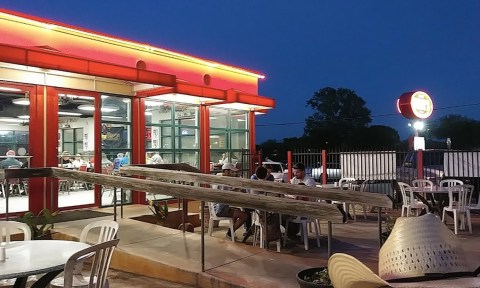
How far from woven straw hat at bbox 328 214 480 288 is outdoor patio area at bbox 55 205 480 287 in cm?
229

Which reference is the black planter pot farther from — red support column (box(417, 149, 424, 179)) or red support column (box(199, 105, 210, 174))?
red support column (box(199, 105, 210, 174))

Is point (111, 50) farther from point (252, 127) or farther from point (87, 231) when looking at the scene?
point (87, 231)

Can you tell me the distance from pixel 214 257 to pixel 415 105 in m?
9.32

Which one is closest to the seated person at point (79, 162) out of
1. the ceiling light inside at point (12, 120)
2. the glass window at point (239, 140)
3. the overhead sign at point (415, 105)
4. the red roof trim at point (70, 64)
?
the ceiling light inside at point (12, 120)

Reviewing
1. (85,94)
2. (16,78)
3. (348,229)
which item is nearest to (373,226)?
(348,229)

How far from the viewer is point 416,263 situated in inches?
77.3

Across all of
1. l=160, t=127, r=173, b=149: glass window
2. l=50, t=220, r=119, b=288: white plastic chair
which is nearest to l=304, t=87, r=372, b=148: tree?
l=160, t=127, r=173, b=149: glass window

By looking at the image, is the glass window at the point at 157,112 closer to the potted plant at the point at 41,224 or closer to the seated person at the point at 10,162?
the seated person at the point at 10,162

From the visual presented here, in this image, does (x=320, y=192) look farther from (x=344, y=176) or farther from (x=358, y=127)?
(x=358, y=127)

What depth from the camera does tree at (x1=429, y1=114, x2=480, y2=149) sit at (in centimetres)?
4497

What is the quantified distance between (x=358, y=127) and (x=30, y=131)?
147 ft

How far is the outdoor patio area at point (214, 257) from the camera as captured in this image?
4.60m

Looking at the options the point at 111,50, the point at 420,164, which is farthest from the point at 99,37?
the point at 420,164

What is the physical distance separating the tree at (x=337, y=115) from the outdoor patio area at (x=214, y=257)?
4000cm
